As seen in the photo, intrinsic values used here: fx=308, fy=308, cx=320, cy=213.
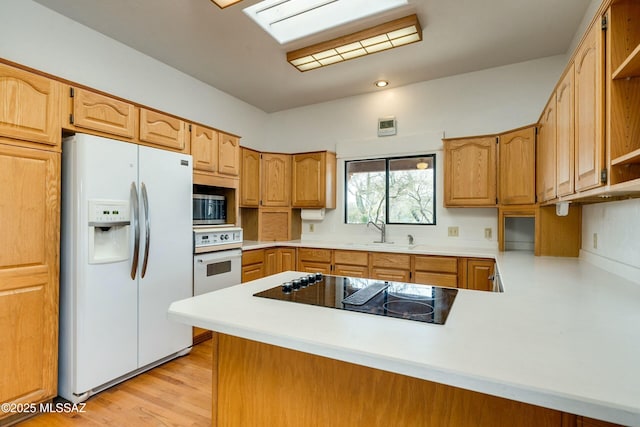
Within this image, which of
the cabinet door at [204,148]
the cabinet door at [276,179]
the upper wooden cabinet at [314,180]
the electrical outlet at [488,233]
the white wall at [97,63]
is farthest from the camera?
the cabinet door at [276,179]

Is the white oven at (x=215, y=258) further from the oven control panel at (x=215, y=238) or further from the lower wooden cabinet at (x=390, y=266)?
the lower wooden cabinet at (x=390, y=266)

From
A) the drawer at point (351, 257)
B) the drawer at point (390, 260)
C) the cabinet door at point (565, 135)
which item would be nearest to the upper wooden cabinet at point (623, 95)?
the cabinet door at point (565, 135)

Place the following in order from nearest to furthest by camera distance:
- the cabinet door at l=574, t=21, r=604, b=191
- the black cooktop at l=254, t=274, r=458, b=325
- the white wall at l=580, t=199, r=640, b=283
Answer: the black cooktop at l=254, t=274, r=458, b=325 → the cabinet door at l=574, t=21, r=604, b=191 → the white wall at l=580, t=199, r=640, b=283

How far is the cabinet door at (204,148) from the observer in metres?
2.94

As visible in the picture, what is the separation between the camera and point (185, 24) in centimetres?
255

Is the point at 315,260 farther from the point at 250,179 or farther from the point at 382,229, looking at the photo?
the point at 250,179

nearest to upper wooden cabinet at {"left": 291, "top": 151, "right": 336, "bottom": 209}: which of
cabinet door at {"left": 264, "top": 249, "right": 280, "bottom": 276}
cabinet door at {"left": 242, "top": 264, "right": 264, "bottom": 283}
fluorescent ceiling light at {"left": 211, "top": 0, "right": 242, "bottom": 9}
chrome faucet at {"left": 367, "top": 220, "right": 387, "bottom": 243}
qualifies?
chrome faucet at {"left": 367, "top": 220, "right": 387, "bottom": 243}

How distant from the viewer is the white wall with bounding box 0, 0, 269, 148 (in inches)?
87.2

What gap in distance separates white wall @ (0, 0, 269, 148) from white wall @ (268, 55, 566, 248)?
1.47 metres

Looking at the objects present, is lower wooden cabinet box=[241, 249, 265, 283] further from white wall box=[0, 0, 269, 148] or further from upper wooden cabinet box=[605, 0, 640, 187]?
upper wooden cabinet box=[605, 0, 640, 187]

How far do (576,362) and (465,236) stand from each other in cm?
294

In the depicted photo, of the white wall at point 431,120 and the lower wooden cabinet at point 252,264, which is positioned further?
the lower wooden cabinet at point 252,264

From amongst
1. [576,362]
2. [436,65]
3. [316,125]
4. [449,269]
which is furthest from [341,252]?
[576,362]

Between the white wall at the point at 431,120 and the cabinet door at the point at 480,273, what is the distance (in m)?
0.62
